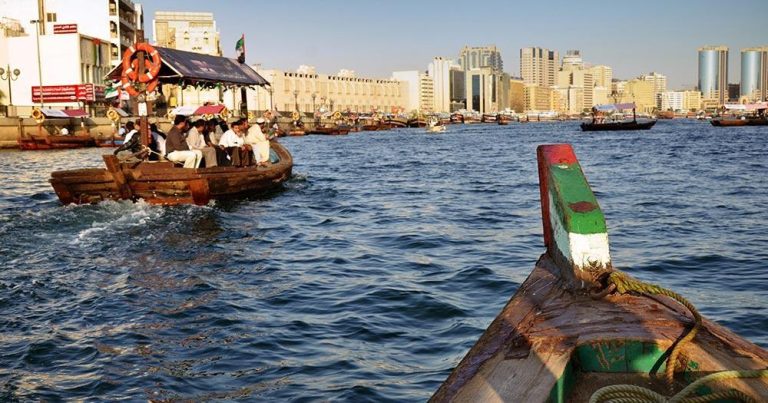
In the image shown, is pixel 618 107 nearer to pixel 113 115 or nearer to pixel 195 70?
pixel 113 115

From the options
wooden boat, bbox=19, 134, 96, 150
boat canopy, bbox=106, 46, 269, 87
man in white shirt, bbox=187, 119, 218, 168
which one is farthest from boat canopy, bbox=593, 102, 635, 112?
man in white shirt, bbox=187, 119, 218, 168

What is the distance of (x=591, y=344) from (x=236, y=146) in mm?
16167

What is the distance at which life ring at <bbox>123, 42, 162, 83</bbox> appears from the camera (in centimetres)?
1673

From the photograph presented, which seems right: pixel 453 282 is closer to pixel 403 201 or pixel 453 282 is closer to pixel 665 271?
pixel 665 271

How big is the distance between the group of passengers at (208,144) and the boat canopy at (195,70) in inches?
47.4

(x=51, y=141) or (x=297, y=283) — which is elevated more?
(x=51, y=141)

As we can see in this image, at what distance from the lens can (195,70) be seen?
19719mm

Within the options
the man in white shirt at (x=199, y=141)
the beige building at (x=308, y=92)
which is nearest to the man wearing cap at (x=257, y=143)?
the man in white shirt at (x=199, y=141)

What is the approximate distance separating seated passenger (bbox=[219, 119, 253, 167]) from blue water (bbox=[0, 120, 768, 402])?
4.44 feet

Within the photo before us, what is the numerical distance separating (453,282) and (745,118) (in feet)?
279

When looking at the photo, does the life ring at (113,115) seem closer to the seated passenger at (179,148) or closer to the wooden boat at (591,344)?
the seated passenger at (179,148)

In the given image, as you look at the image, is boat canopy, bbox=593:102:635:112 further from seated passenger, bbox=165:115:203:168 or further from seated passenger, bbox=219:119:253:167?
seated passenger, bbox=165:115:203:168

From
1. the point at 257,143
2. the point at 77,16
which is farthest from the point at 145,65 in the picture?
the point at 77,16

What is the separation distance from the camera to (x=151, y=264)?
10469mm
